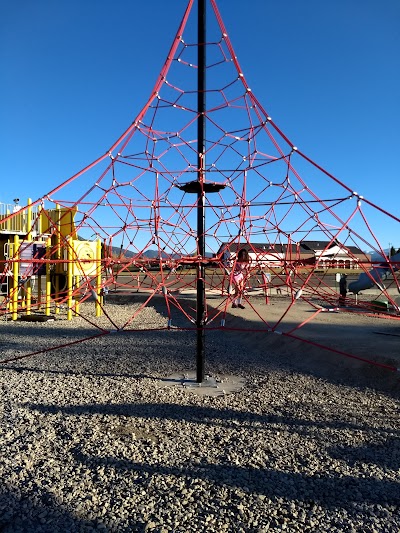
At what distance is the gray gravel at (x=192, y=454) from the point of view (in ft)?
10.5

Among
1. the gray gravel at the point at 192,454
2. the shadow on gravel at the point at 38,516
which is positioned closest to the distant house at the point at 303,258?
the gray gravel at the point at 192,454

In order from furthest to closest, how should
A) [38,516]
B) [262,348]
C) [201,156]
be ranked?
[262,348] → [201,156] → [38,516]

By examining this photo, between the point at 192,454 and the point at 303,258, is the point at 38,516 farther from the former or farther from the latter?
the point at 303,258

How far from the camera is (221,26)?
20.9 ft

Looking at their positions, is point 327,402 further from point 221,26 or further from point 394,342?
point 221,26

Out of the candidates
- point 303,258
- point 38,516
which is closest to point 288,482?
point 38,516

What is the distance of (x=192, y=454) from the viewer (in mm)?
4242

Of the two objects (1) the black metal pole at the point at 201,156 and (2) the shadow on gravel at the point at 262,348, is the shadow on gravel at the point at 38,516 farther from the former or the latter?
(1) the black metal pole at the point at 201,156

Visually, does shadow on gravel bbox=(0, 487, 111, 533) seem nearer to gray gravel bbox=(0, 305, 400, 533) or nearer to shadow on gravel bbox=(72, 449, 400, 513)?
gray gravel bbox=(0, 305, 400, 533)

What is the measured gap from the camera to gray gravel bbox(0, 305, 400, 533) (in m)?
3.21

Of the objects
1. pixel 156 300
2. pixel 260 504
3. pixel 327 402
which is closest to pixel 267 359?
pixel 327 402

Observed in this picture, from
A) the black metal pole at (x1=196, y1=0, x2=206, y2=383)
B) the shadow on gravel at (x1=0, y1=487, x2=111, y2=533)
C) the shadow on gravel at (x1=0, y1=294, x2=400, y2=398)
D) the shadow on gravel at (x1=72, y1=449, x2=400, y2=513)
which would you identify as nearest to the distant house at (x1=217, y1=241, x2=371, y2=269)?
the black metal pole at (x1=196, y1=0, x2=206, y2=383)

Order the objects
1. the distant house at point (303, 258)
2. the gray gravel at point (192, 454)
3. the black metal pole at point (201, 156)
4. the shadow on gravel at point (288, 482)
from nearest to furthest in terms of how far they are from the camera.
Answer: the gray gravel at point (192, 454) < the shadow on gravel at point (288, 482) < the distant house at point (303, 258) < the black metal pole at point (201, 156)

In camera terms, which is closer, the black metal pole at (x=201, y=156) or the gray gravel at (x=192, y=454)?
the gray gravel at (x=192, y=454)
